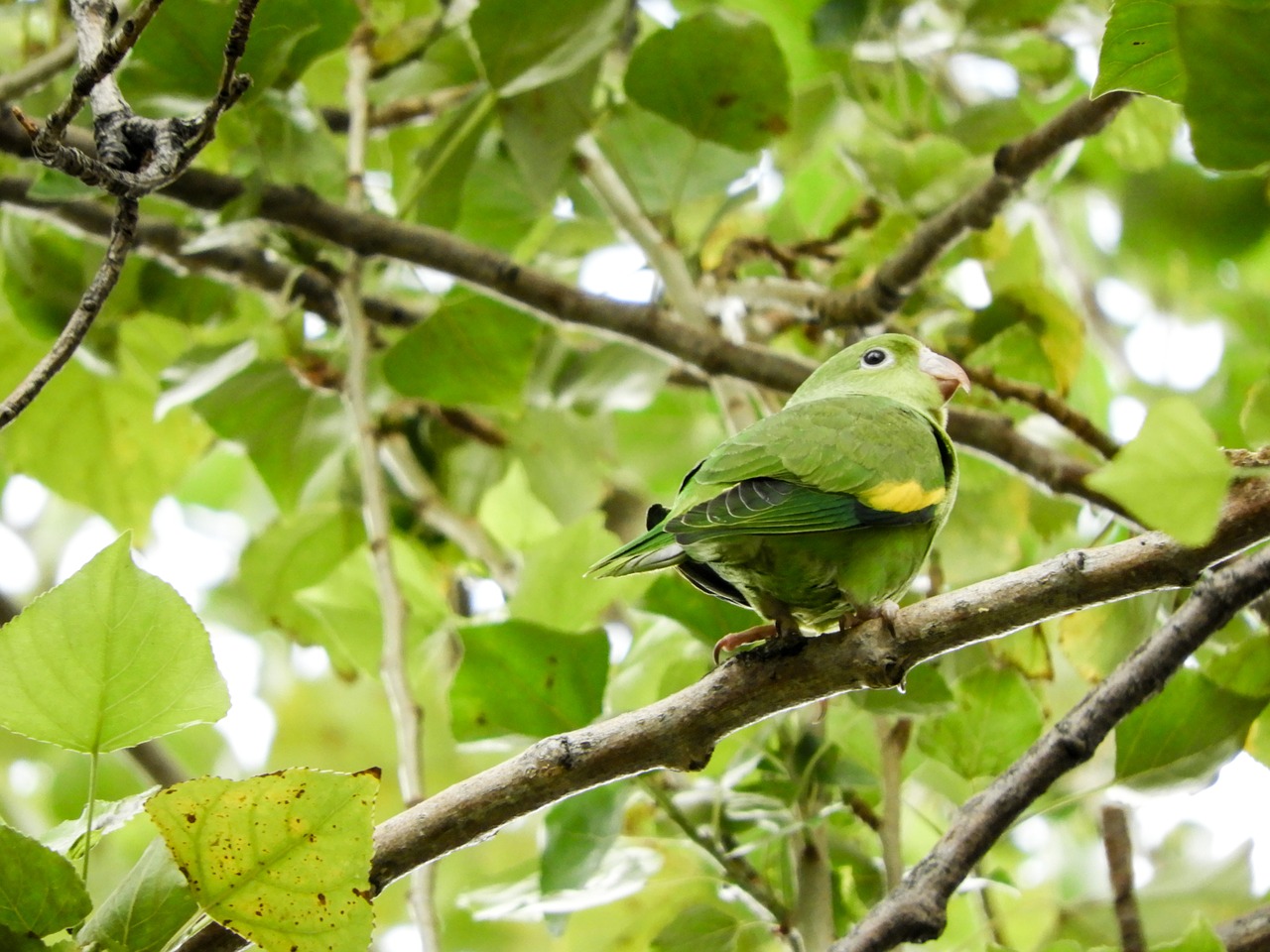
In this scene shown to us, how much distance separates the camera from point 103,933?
1439mm

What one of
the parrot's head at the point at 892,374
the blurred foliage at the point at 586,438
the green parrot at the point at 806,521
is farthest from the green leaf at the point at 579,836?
the parrot's head at the point at 892,374

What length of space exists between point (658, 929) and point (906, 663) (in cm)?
104

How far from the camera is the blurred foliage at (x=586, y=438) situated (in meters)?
1.44

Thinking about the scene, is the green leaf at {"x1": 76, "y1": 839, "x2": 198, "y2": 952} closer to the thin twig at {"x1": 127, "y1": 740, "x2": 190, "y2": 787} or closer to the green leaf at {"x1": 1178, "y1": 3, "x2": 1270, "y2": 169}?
the green leaf at {"x1": 1178, "y1": 3, "x2": 1270, "y2": 169}

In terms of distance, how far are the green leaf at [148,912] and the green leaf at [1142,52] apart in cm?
137

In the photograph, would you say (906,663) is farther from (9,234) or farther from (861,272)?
(9,234)

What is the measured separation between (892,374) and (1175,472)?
4.87 ft

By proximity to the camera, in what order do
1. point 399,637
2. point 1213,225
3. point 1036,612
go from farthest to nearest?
point 1213,225
point 399,637
point 1036,612

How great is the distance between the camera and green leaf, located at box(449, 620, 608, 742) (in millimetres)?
1937

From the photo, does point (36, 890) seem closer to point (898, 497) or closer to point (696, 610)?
point (696, 610)

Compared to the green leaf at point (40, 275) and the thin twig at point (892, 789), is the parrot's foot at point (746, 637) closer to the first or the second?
the thin twig at point (892, 789)

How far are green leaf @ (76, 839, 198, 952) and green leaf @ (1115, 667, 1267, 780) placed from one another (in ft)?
4.34

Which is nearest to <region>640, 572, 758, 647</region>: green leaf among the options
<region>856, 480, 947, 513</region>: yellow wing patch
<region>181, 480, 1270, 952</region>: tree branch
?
<region>856, 480, 947, 513</region>: yellow wing patch

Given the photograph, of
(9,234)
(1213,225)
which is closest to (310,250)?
(9,234)
